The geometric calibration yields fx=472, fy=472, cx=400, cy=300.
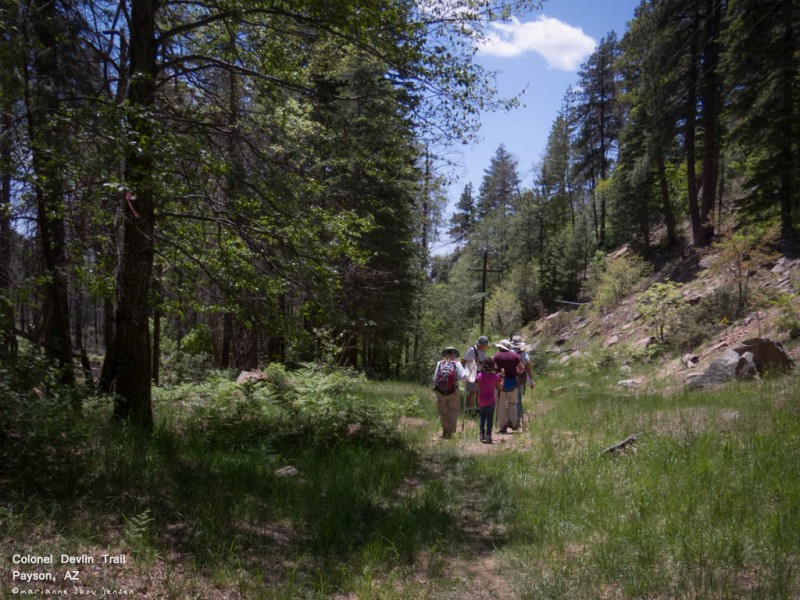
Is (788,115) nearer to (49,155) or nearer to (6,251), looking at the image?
(49,155)

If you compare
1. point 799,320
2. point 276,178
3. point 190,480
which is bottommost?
point 190,480

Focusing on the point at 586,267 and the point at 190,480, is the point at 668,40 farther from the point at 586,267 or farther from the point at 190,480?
the point at 190,480

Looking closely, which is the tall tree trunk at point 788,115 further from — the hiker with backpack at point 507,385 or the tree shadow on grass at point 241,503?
the tree shadow on grass at point 241,503

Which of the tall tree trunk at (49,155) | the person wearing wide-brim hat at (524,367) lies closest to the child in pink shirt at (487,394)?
the person wearing wide-brim hat at (524,367)

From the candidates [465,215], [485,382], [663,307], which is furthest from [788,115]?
[465,215]

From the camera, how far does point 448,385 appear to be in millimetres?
8266

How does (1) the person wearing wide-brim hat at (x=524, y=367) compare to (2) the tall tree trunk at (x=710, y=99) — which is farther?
(2) the tall tree trunk at (x=710, y=99)

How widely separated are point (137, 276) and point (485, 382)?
18.8ft

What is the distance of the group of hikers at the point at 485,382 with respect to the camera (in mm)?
8352

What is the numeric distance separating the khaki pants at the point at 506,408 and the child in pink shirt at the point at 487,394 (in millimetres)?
721

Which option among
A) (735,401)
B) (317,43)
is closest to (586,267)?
(735,401)

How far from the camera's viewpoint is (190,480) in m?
5.16

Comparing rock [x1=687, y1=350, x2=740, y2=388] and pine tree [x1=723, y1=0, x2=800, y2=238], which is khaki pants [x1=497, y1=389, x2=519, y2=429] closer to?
rock [x1=687, y1=350, x2=740, y2=388]

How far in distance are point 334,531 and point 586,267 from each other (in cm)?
3860
